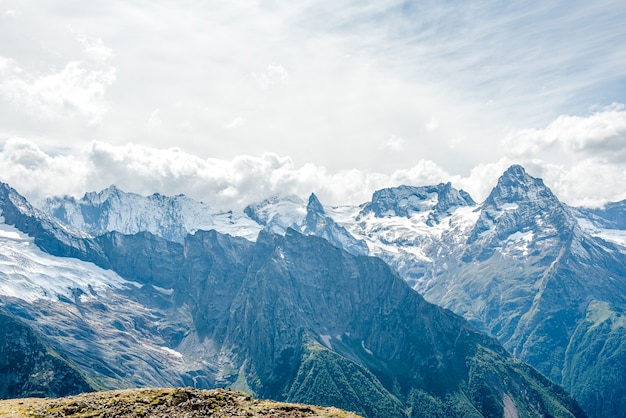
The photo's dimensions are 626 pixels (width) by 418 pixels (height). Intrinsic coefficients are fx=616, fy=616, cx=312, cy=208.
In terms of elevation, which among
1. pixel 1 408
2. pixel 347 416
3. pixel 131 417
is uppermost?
pixel 347 416

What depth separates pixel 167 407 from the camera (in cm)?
11138

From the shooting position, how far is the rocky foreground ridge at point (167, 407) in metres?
109

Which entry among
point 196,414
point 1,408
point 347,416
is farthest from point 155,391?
point 347,416

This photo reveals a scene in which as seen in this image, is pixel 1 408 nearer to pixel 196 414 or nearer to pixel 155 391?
pixel 155 391

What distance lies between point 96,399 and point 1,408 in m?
18.1

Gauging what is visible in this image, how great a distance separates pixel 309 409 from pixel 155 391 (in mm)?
31680

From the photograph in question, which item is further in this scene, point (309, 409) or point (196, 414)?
point (309, 409)

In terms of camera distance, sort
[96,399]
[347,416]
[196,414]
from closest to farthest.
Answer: [196,414]
[347,416]
[96,399]

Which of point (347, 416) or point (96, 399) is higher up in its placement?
point (347, 416)

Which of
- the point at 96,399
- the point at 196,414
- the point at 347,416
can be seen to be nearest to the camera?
the point at 196,414

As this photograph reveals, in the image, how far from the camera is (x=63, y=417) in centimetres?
11106

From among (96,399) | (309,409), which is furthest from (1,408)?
(309,409)

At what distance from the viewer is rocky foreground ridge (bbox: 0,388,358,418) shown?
4294 inches

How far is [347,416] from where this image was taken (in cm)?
11438
